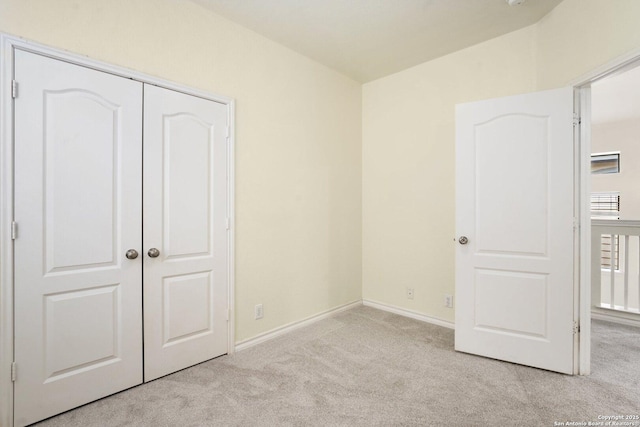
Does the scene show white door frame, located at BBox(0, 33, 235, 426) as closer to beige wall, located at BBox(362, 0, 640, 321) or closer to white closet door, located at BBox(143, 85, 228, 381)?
white closet door, located at BBox(143, 85, 228, 381)

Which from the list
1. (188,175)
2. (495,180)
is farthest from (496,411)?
(188,175)

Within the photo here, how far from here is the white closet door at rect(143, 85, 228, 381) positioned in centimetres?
221

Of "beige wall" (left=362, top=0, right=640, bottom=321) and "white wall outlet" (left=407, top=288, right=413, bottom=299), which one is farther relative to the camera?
"white wall outlet" (left=407, top=288, right=413, bottom=299)

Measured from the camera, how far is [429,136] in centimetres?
336

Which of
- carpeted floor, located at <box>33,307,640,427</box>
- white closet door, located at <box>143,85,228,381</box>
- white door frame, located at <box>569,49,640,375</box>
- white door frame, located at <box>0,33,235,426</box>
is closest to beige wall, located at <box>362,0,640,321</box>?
white door frame, located at <box>569,49,640,375</box>

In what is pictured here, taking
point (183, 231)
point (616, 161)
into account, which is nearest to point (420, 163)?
point (183, 231)

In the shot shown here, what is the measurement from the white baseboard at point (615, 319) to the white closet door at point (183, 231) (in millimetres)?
3959

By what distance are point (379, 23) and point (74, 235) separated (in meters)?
2.74

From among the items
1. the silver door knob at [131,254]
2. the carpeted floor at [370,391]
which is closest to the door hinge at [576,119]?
the carpeted floor at [370,391]

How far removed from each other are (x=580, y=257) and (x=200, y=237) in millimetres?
2815

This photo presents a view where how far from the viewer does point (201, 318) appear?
8.12 ft

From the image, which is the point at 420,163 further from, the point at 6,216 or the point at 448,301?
the point at 6,216

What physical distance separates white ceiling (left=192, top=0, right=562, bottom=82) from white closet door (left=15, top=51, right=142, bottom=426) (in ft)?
3.87

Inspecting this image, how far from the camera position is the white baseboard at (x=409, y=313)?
3.26m
